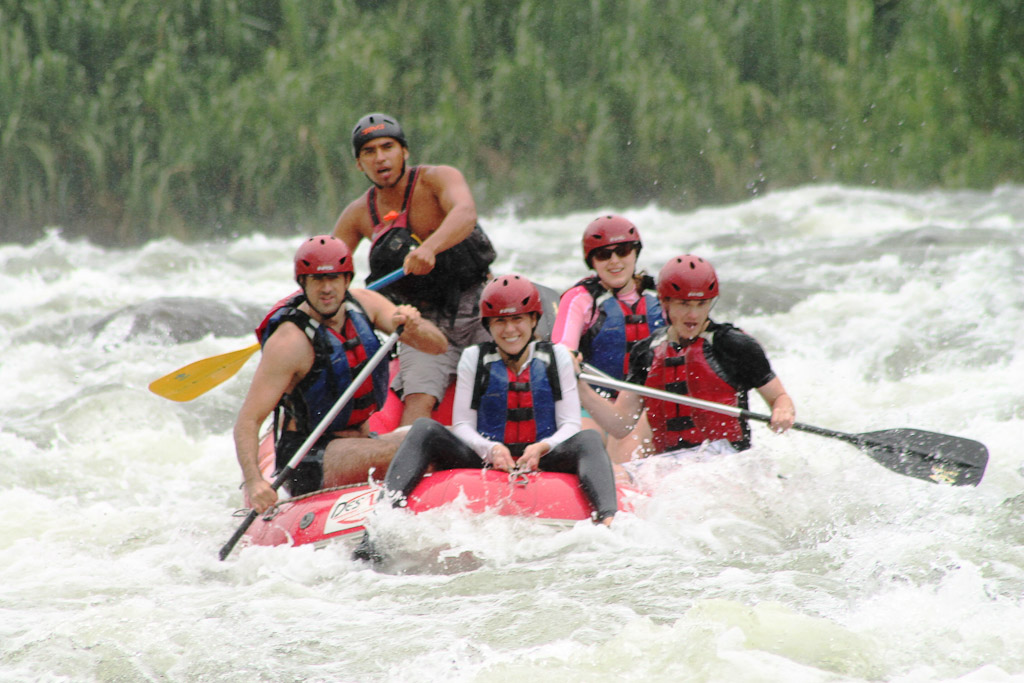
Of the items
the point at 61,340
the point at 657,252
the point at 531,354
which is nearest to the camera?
the point at 531,354

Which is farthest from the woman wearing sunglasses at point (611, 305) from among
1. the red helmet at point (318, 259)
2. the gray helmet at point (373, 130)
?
the red helmet at point (318, 259)

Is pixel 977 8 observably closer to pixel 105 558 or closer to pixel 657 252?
pixel 657 252

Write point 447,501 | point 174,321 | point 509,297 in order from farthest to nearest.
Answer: point 174,321 → point 509,297 → point 447,501

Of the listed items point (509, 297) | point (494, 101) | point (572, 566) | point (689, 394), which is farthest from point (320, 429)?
point (494, 101)

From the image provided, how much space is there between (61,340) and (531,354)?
6855mm

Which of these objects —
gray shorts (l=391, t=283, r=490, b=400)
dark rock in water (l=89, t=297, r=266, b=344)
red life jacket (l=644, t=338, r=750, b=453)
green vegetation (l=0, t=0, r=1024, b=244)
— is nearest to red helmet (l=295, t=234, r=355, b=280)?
gray shorts (l=391, t=283, r=490, b=400)

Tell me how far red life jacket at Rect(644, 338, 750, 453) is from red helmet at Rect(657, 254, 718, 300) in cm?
23

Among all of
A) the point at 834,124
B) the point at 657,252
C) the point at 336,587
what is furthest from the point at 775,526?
the point at 834,124

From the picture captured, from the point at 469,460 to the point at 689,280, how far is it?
1.11 meters

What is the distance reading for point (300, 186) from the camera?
1552 centimetres

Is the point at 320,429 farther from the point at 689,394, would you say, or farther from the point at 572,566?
the point at 689,394

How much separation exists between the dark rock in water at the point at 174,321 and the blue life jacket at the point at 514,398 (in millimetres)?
5882

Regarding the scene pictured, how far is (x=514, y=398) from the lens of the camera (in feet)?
13.9

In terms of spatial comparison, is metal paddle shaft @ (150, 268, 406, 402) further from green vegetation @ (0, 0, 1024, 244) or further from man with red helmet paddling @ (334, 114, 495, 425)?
green vegetation @ (0, 0, 1024, 244)
